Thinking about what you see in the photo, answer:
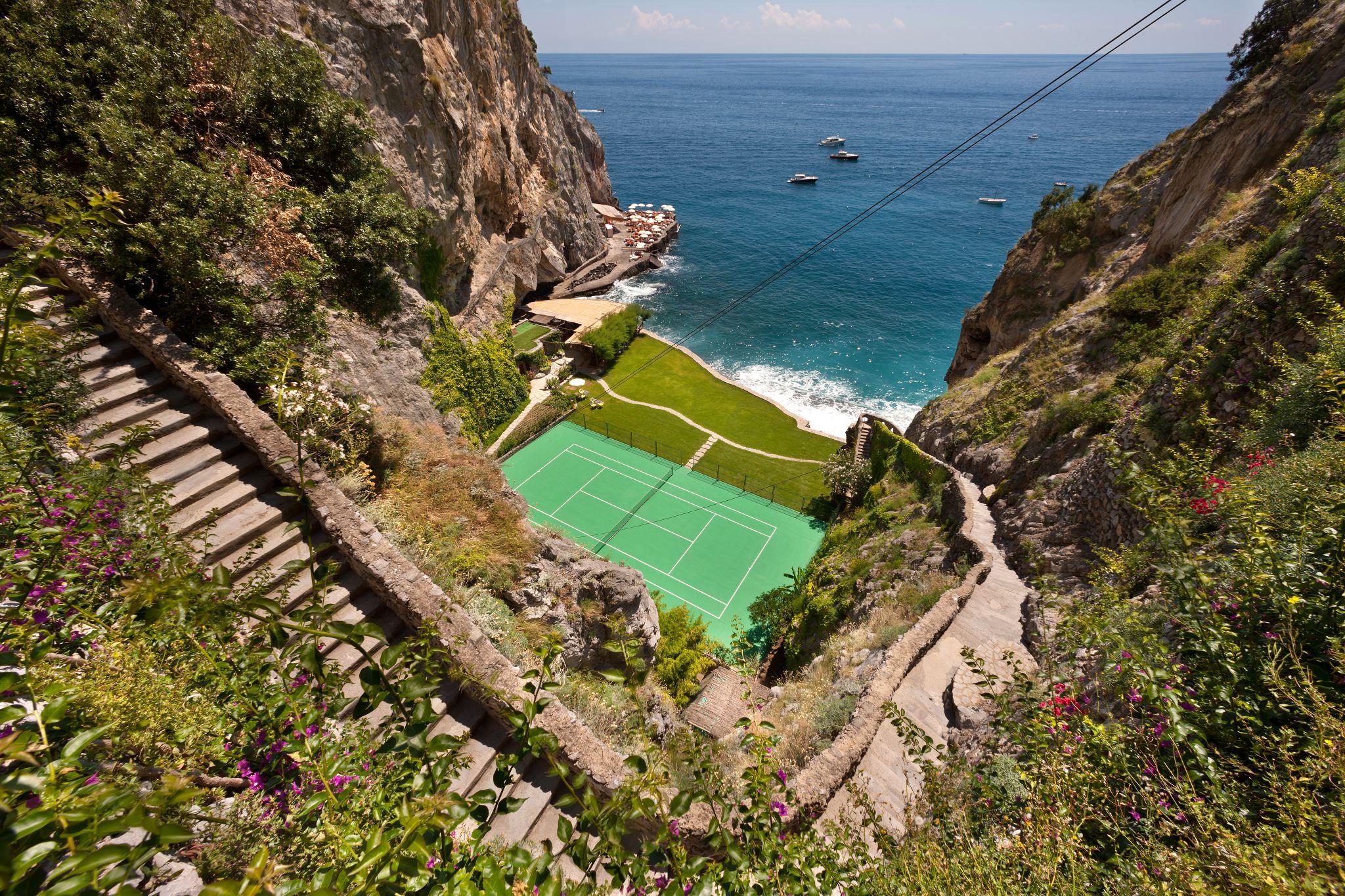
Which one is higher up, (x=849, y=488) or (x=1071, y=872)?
(x=1071, y=872)

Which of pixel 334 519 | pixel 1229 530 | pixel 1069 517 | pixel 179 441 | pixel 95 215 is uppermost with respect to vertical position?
pixel 95 215

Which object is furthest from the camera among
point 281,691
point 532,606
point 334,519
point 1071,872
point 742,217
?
point 742,217

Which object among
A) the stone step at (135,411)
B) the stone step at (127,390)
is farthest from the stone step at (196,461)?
the stone step at (127,390)

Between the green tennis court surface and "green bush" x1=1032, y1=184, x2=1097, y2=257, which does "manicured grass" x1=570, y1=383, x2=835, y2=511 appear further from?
"green bush" x1=1032, y1=184, x2=1097, y2=257

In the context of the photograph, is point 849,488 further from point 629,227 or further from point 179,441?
point 629,227

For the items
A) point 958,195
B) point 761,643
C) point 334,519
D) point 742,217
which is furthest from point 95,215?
point 958,195

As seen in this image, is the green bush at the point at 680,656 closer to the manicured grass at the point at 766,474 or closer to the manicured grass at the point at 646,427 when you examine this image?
the manicured grass at the point at 766,474

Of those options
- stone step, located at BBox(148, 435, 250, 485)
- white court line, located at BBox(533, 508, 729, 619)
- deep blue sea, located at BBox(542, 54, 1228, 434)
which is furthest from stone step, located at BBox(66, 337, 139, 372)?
deep blue sea, located at BBox(542, 54, 1228, 434)
